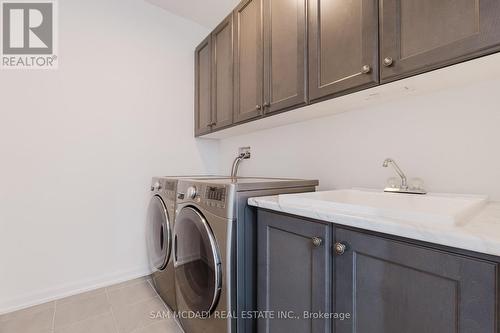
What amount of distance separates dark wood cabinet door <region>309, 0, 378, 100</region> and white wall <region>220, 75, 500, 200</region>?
0.39 m

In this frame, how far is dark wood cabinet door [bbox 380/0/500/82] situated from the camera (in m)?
0.74

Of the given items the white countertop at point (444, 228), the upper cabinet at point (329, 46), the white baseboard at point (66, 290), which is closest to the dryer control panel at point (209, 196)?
the white countertop at point (444, 228)

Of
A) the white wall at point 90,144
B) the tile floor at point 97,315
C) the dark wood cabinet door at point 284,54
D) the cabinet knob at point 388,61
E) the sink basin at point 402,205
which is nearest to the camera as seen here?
the sink basin at point 402,205

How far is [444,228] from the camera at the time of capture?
597mm

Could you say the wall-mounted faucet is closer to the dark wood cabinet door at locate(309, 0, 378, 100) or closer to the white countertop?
the white countertop

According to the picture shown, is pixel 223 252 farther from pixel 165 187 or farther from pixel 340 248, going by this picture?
pixel 165 187

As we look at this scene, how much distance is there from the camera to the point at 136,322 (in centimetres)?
159

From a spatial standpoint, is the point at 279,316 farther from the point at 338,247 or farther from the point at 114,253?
the point at 114,253

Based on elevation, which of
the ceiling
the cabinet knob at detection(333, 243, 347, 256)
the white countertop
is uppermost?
the ceiling

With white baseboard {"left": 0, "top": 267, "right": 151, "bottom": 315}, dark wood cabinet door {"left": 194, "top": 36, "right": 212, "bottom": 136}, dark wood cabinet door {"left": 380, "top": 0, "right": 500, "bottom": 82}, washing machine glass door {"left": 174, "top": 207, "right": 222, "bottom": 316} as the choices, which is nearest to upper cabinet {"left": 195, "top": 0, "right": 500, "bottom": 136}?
dark wood cabinet door {"left": 380, "top": 0, "right": 500, "bottom": 82}

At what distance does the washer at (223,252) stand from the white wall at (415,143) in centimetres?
39

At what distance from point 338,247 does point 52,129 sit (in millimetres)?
2243

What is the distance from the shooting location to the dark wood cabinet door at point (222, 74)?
1900 millimetres

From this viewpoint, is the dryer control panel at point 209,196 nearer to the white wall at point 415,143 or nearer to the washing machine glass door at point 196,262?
the washing machine glass door at point 196,262
